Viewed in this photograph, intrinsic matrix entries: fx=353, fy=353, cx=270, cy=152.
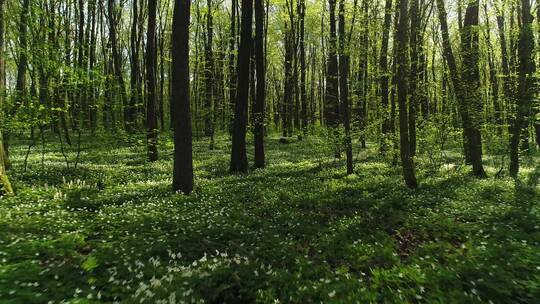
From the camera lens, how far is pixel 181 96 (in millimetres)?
13727

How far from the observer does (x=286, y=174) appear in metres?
19.2

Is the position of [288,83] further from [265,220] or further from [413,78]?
[265,220]

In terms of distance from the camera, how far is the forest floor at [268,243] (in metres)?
6.51

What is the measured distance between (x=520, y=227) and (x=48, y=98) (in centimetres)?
2129

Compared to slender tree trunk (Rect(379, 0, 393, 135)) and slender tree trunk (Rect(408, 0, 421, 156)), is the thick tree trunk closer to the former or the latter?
slender tree trunk (Rect(408, 0, 421, 156))

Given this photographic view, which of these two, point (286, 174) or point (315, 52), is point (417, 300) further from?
point (315, 52)

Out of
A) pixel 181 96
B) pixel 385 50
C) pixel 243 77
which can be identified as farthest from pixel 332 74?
pixel 181 96

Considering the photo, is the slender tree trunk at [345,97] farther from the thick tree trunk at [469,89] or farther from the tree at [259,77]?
the thick tree trunk at [469,89]

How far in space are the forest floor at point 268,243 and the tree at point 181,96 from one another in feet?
2.93

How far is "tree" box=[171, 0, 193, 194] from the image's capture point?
13531 mm

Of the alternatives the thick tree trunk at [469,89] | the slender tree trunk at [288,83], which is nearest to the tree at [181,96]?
the thick tree trunk at [469,89]

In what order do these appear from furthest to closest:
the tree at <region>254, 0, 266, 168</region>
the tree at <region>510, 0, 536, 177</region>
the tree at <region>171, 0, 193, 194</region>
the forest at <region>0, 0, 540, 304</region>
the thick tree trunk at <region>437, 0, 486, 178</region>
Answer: the tree at <region>254, 0, 266, 168</region>, the thick tree trunk at <region>437, 0, 486, 178</region>, the tree at <region>510, 0, 536, 177</region>, the tree at <region>171, 0, 193, 194</region>, the forest at <region>0, 0, 540, 304</region>

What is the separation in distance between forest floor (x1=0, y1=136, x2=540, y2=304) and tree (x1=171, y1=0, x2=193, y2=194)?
892 mm

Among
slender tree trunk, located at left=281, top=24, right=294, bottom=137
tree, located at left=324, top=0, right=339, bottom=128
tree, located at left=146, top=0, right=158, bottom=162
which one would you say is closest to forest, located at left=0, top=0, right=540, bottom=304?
tree, located at left=324, top=0, right=339, bottom=128
